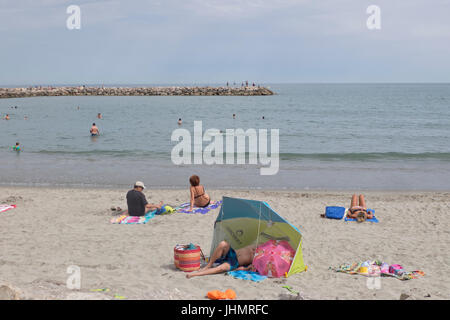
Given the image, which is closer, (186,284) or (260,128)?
(186,284)

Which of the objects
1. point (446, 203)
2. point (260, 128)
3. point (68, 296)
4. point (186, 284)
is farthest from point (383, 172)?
point (260, 128)

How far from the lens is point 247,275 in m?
6.53

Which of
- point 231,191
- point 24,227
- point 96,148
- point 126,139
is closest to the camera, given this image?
point 24,227

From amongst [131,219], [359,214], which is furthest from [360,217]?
[131,219]

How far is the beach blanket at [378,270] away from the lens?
21.7ft

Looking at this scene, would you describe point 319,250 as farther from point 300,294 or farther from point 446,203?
point 446,203

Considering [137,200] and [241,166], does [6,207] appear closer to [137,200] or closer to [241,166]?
[137,200]

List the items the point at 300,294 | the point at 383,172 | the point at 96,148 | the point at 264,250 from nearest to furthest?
the point at 300,294 → the point at 264,250 → the point at 383,172 → the point at 96,148

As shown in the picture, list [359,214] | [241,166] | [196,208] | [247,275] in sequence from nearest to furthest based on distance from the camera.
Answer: [247,275] < [359,214] < [196,208] < [241,166]

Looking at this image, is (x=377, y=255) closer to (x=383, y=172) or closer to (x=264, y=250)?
(x=264, y=250)

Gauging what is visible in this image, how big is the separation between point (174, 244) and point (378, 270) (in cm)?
365

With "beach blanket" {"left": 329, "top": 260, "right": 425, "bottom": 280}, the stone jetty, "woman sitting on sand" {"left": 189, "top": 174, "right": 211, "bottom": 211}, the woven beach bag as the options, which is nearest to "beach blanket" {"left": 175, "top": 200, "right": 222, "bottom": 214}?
"woman sitting on sand" {"left": 189, "top": 174, "right": 211, "bottom": 211}

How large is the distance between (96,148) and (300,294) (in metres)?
20.7

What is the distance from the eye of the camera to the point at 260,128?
36406 millimetres
